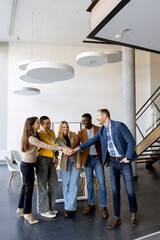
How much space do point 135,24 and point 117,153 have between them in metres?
1.87

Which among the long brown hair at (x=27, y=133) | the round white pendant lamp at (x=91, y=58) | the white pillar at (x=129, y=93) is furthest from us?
the white pillar at (x=129, y=93)

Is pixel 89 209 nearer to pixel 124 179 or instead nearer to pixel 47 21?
pixel 124 179

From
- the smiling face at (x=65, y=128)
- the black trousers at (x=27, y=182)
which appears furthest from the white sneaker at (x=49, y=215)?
the smiling face at (x=65, y=128)

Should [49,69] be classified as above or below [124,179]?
above

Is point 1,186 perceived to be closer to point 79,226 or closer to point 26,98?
point 79,226

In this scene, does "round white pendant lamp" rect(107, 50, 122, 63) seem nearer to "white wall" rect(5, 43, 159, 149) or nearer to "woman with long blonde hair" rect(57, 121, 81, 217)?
"white wall" rect(5, 43, 159, 149)

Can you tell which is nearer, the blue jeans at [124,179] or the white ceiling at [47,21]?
the blue jeans at [124,179]

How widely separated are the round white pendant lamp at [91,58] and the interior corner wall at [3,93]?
510cm

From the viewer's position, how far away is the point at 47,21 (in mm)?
8453

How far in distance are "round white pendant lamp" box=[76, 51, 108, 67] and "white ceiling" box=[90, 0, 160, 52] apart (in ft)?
9.37

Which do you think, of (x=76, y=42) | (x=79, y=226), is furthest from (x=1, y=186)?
(x=76, y=42)

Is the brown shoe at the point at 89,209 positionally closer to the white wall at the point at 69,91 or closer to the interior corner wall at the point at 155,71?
the white wall at the point at 69,91

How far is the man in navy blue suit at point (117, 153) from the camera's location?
327 centimetres

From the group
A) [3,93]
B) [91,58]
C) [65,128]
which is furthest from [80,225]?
[3,93]
